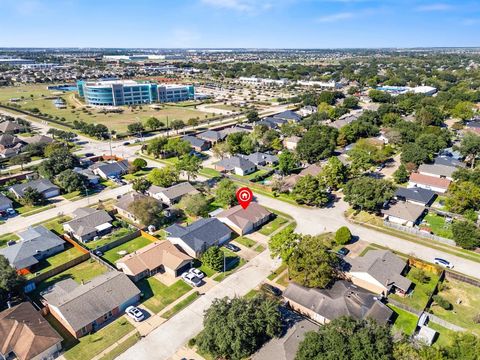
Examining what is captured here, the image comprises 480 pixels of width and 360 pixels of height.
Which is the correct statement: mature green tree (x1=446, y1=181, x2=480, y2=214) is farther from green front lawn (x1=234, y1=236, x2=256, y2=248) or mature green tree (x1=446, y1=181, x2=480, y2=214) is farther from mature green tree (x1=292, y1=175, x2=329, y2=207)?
green front lawn (x1=234, y1=236, x2=256, y2=248)

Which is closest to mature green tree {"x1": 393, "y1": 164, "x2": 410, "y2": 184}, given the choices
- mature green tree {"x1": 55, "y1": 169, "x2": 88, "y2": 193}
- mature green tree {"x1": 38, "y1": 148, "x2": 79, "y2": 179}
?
mature green tree {"x1": 55, "y1": 169, "x2": 88, "y2": 193}

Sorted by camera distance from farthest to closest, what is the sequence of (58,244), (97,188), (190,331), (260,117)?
1. (260,117)
2. (97,188)
3. (58,244)
4. (190,331)

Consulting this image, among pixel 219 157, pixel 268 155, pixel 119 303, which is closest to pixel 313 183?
pixel 268 155

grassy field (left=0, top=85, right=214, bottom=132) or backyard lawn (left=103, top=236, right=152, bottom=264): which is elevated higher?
grassy field (left=0, top=85, right=214, bottom=132)

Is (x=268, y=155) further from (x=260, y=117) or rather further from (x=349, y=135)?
(x=260, y=117)

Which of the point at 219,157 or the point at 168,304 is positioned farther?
the point at 219,157

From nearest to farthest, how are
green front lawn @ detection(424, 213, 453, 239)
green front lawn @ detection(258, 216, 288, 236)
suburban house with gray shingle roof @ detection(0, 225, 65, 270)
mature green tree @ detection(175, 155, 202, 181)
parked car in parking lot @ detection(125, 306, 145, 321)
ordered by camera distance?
parked car in parking lot @ detection(125, 306, 145, 321)
suburban house with gray shingle roof @ detection(0, 225, 65, 270)
green front lawn @ detection(424, 213, 453, 239)
green front lawn @ detection(258, 216, 288, 236)
mature green tree @ detection(175, 155, 202, 181)
